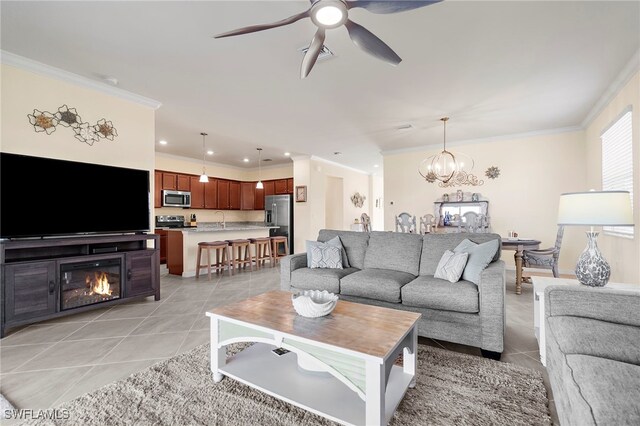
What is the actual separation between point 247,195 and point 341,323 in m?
7.29

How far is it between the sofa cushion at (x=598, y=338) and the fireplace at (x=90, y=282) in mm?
3946

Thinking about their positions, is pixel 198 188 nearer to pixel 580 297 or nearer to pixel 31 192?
pixel 31 192

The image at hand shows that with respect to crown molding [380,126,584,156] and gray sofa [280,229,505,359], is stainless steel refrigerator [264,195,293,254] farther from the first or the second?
gray sofa [280,229,505,359]

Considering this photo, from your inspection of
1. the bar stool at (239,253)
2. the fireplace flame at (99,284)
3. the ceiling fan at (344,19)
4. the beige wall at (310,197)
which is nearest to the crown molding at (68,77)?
the fireplace flame at (99,284)

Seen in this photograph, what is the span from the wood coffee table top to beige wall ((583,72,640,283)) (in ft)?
9.42

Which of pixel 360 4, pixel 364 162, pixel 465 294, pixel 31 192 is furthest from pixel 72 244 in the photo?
pixel 364 162

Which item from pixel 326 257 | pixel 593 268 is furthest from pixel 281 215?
pixel 593 268

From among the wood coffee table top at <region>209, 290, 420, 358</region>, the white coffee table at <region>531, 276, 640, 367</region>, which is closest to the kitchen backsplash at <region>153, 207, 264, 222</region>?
the wood coffee table top at <region>209, 290, 420, 358</region>

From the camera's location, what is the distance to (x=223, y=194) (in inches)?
314

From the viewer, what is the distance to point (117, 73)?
10.00 ft

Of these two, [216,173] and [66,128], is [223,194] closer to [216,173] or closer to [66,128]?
[216,173]

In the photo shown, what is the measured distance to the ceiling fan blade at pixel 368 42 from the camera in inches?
69.9

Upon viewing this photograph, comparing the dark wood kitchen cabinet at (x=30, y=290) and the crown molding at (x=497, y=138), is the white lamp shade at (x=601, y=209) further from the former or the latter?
the dark wood kitchen cabinet at (x=30, y=290)

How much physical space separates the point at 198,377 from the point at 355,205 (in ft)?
26.0
